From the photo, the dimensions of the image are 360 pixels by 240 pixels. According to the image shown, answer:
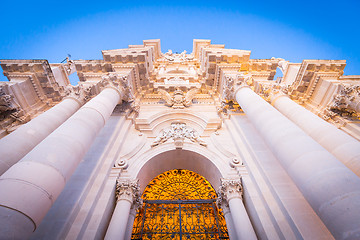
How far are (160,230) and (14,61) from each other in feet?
39.3

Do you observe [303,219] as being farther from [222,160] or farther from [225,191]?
[222,160]

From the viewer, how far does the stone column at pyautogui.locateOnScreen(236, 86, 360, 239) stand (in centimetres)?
288

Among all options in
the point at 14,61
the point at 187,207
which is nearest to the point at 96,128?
the point at 187,207

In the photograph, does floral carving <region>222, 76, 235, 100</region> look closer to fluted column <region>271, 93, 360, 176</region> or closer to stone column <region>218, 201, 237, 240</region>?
fluted column <region>271, 93, 360, 176</region>

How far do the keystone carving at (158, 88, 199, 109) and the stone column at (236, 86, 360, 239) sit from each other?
633 centimetres

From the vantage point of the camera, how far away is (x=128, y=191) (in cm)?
586

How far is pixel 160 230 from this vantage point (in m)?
6.13

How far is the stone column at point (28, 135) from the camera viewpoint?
4.87 meters

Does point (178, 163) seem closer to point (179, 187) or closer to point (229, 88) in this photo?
point (179, 187)

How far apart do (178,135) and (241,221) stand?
4.56 m

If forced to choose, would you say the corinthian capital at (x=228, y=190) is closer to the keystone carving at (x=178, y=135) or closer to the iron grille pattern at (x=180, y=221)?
the iron grille pattern at (x=180, y=221)

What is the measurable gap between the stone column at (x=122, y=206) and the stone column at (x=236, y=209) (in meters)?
3.19

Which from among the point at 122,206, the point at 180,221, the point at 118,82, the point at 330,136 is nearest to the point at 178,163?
the point at 180,221

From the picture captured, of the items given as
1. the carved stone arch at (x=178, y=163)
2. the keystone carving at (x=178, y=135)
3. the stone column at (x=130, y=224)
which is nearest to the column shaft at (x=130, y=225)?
the stone column at (x=130, y=224)
